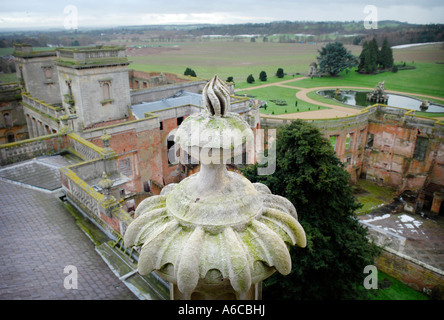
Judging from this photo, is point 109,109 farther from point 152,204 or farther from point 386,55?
point 386,55

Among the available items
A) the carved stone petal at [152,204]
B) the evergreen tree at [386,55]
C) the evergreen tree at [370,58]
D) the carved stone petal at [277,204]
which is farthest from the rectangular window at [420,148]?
the evergreen tree at [386,55]

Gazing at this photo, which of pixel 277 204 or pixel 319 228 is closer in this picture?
pixel 277 204

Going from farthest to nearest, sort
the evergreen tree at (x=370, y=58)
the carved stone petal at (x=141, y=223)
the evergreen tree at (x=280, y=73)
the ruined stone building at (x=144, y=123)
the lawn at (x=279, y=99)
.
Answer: the evergreen tree at (x=280, y=73) < the evergreen tree at (x=370, y=58) < the lawn at (x=279, y=99) < the ruined stone building at (x=144, y=123) < the carved stone petal at (x=141, y=223)

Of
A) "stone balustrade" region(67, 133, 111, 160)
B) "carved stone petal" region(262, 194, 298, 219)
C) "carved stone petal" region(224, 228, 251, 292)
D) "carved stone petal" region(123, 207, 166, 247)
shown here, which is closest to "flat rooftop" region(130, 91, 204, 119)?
"stone balustrade" region(67, 133, 111, 160)

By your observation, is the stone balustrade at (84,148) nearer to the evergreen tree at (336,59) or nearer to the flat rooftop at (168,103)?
the flat rooftop at (168,103)

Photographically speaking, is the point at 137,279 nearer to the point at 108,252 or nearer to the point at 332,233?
the point at 108,252

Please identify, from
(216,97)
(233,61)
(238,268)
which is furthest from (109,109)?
(233,61)

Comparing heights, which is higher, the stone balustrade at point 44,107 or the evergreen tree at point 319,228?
the stone balustrade at point 44,107
